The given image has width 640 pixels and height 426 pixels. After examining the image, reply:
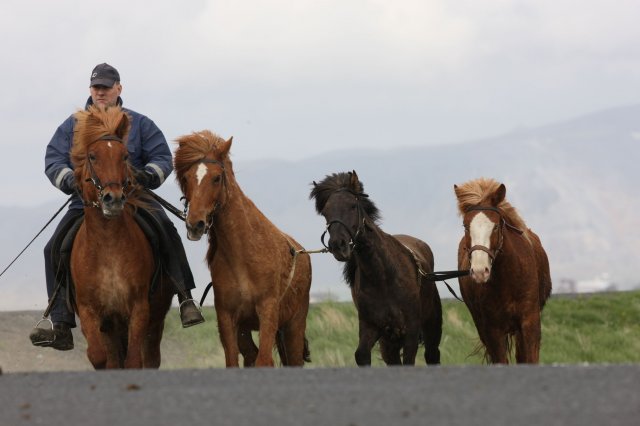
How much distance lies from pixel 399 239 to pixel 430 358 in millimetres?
1530

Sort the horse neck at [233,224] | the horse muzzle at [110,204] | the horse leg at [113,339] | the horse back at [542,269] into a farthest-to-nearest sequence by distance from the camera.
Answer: the horse back at [542,269] < the horse neck at [233,224] < the horse leg at [113,339] < the horse muzzle at [110,204]

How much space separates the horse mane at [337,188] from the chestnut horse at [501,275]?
916 mm

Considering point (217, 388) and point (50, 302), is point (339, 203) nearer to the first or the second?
point (50, 302)

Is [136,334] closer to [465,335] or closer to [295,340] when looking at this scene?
[295,340]

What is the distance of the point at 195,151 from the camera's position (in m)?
13.1

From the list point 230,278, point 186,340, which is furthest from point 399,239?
point 186,340

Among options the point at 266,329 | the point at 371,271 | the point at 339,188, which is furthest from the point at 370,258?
the point at 266,329

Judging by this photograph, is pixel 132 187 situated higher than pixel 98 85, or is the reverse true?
pixel 98 85

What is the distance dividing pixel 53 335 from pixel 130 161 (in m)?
1.86

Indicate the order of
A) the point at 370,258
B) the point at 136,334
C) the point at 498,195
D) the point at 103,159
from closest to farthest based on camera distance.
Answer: the point at 103,159 < the point at 136,334 < the point at 498,195 < the point at 370,258

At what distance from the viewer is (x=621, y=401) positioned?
7918 mm

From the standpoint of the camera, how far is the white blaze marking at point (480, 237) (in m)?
13.6

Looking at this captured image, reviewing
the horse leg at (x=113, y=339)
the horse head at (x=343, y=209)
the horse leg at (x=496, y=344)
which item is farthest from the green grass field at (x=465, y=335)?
the horse leg at (x=113, y=339)

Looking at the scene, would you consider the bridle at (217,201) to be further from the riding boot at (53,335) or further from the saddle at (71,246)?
the riding boot at (53,335)
